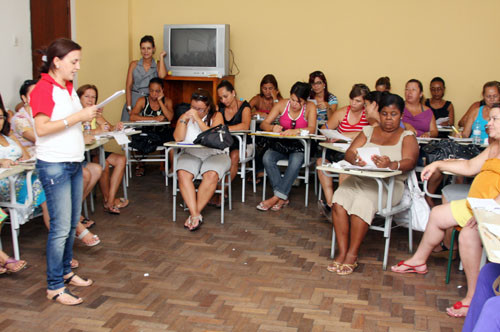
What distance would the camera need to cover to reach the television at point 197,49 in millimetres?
7016

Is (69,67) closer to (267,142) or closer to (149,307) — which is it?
(149,307)

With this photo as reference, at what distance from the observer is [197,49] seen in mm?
7109

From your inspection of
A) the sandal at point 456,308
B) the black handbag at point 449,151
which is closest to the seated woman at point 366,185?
the black handbag at point 449,151

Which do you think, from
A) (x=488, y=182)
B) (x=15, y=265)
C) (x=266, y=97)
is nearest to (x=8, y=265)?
(x=15, y=265)

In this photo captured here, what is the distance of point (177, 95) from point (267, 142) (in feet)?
8.02

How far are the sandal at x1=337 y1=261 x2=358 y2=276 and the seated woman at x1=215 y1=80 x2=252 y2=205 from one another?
2.19m

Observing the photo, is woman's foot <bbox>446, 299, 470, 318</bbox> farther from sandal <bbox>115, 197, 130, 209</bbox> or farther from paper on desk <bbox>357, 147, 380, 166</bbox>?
sandal <bbox>115, 197, 130, 209</bbox>

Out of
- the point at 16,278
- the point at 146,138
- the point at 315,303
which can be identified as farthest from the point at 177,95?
the point at 315,303

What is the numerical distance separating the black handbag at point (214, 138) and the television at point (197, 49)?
2551 millimetres

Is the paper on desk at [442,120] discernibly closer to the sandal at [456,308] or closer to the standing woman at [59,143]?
the sandal at [456,308]

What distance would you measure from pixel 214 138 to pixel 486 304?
3.02 m

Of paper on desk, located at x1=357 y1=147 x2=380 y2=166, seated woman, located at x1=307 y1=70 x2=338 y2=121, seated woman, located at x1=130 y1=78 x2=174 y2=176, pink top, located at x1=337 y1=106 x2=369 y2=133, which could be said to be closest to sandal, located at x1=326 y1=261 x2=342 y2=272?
paper on desk, located at x1=357 y1=147 x2=380 y2=166

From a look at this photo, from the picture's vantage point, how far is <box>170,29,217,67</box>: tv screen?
23.1 feet

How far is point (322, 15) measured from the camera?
7.10 meters
